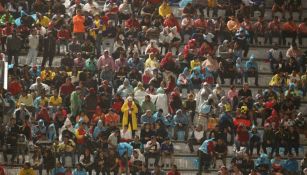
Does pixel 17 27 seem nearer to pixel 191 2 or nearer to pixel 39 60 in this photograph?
pixel 39 60

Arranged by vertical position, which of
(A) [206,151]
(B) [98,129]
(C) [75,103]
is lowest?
(A) [206,151]

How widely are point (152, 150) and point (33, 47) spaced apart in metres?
8.52

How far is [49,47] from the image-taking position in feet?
174

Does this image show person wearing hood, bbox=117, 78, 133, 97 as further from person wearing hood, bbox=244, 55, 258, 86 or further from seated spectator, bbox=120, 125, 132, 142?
person wearing hood, bbox=244, 55, 258, 86

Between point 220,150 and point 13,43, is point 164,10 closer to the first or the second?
point 13,43

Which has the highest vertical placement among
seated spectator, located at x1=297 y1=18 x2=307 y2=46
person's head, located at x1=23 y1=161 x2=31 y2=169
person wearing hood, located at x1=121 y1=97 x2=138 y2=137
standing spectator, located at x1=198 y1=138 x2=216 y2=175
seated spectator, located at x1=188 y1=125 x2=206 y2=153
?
seated spectator, located at x1=297 y1=18 x2=307 y2=46

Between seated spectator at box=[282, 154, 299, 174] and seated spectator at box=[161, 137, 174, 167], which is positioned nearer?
seated spectator at box=[161, 137, 174, 167]

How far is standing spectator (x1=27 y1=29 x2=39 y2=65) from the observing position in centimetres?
5297

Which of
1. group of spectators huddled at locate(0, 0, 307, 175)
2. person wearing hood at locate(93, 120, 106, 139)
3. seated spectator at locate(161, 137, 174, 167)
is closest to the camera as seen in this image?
group of spectators huddled at locate(0, 0, 307, 175)

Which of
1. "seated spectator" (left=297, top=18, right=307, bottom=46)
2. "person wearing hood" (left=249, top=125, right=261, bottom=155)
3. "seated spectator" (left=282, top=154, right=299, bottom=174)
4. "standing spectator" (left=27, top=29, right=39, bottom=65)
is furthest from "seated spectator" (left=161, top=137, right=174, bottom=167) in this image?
"seated spectator" (left=297, top=18, right=307, bottom=46)

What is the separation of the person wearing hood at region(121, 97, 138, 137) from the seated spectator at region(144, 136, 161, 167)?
67.0 inches

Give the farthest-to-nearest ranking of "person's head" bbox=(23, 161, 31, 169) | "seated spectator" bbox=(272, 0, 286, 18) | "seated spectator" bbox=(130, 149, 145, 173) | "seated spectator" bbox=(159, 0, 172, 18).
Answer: "seated spectator" bbox=(272, 0, 286, 18), "seated spectator" bbox=(159, 0, 172, 18), "seated spectator" bbox=(130, 149, 145, 173), "person's head" bbox=(23, 161, 31, 169)

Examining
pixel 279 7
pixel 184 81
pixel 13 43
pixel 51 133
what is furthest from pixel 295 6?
pixel 51 133

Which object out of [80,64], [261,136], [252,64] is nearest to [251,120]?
[261,136]
